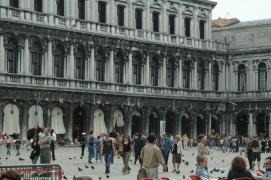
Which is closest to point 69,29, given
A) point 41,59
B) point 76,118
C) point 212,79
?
point 41,59

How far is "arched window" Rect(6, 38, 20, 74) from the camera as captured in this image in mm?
54125

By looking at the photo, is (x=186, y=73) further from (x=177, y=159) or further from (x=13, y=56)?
(x=177, y=159)

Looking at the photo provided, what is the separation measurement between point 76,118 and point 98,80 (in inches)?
152

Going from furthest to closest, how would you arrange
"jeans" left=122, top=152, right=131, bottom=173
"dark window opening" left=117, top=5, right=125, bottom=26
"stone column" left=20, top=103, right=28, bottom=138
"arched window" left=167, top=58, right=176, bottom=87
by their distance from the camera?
"arched window" left=167, top=58, right=176, bottom=87 → "dark window opening" left=117, top=5, right=125, bottom=26 → "stone column" left=20, top=103, right=28, bottom=138 → "jeans" left=122, top=152, right=131, bottom=173

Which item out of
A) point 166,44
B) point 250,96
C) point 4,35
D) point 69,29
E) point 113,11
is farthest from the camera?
point 250,96

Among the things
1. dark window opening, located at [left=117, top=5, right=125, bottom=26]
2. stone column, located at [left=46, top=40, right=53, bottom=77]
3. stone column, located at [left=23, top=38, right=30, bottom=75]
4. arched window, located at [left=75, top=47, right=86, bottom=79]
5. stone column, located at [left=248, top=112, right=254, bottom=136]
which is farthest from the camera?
stone column, located at [left=248, top=112, right=254, bottom=136]

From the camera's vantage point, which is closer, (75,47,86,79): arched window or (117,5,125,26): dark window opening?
(75,47,86,79): arched window

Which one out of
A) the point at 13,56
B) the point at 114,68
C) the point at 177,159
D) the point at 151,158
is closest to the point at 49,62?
the point at 13,56

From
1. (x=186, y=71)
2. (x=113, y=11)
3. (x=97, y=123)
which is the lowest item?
(x=97, y=123)

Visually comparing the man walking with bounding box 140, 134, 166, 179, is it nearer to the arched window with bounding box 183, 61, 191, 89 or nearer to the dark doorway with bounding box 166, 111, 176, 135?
the dark doorway with bounding box 166, 111, 176, 135

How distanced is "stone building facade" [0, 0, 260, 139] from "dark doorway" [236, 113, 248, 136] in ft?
2.25

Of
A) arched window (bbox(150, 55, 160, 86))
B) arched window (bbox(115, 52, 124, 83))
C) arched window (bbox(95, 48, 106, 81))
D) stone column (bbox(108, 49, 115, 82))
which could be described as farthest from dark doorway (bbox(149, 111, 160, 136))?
arched window (bbox(95, 48, 106, 81))

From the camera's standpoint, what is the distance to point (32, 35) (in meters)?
55.1

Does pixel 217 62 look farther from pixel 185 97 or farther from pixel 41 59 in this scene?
pixel 41 59
